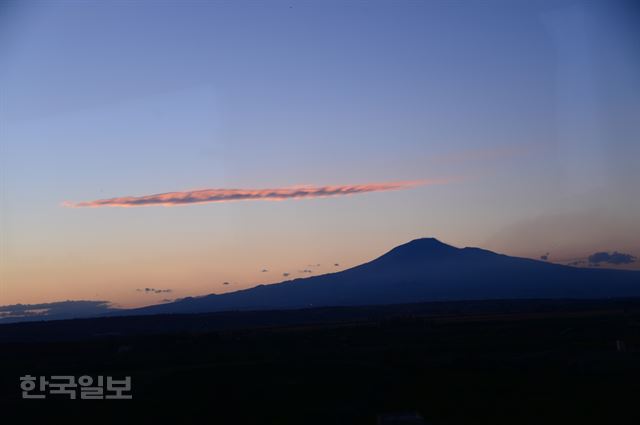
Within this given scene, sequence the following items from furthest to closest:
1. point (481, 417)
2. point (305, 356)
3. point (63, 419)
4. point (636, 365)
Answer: point (305, 356), point (636, 365), point (63, 419), point (481, 417)

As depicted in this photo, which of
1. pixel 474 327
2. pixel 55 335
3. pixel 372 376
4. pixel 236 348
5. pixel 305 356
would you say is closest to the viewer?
pixel 372 376

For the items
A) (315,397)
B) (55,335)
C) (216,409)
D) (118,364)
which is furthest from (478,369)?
(55,335)

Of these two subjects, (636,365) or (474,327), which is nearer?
(636,365)

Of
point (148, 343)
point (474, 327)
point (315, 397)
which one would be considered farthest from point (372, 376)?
point (474, 327)

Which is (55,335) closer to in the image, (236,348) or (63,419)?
(236,348)

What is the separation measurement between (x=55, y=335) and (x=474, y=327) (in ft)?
156

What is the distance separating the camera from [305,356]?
137 ft

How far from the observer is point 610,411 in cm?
2519

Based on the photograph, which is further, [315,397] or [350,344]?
[350,344]

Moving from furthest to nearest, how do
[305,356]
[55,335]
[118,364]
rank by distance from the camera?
[55,335], [118,364], [305,356]

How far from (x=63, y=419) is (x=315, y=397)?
8062 millimetres

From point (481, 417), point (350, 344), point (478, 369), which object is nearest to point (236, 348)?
point (350, 344)

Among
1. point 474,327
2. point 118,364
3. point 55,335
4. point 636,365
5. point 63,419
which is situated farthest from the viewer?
point 55,335

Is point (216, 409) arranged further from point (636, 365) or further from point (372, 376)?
point (636, 365)
